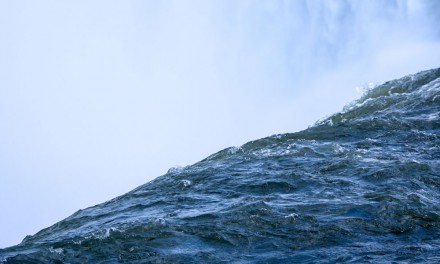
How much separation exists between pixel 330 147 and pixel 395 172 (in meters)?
3.93

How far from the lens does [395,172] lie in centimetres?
1584

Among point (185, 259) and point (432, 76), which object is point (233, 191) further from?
point (432, 76)

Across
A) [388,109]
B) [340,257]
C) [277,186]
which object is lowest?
[340,257]

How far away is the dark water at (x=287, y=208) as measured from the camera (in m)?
10.8

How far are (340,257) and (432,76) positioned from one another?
2149 centimetres

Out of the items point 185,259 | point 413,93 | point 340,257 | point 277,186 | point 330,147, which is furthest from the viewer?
point 413,93

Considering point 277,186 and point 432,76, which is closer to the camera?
point 277,186

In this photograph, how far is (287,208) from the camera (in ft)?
43.8

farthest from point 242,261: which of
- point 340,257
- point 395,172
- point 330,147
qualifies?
point 330,147

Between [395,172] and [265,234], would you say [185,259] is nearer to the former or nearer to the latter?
[265,234]

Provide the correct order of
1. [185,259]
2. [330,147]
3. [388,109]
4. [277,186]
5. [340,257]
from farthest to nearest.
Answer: [388,109]
[330,147]
[277,186]
[185,259]
[340,257]

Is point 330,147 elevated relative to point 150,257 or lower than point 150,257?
elevated

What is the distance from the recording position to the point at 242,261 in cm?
1023

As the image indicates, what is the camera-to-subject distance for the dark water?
35.4ft
